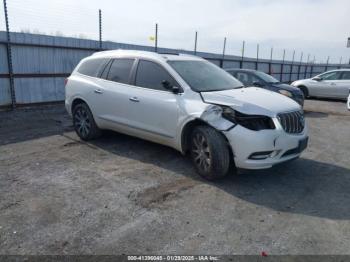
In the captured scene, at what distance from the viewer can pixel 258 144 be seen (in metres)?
4.08

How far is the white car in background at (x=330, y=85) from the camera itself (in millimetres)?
14672

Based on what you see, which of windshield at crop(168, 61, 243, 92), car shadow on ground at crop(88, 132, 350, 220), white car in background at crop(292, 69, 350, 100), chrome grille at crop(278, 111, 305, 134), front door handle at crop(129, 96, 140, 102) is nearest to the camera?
car shadow on ground at crop(88, 132, 350, 220)

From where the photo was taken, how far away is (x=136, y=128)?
212 inches

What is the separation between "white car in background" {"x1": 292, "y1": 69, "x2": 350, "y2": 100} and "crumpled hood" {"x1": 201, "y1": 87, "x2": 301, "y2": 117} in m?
11.5

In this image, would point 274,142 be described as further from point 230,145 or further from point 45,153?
point 45,153

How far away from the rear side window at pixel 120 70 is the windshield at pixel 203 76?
2.83 feet

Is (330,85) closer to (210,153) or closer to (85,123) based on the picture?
(85,123)

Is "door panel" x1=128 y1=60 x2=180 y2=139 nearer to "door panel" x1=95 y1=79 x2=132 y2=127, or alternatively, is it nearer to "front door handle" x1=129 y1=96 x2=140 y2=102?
"front door handle" x1=129 y1=96 x2=140 y2=102

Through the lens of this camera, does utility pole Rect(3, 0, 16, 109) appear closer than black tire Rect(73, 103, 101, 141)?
No

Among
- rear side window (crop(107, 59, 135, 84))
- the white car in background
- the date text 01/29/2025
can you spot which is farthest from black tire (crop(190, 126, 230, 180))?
the white car in background

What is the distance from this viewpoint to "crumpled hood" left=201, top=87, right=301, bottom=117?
425 cm

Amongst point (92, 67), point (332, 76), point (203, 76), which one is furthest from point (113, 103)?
point (332, 76)

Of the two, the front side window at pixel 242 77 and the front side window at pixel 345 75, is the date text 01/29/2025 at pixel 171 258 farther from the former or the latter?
the front side window at pixel 345 75

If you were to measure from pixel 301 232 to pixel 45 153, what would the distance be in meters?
4.39
